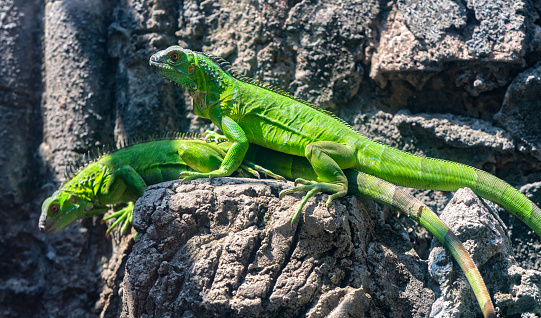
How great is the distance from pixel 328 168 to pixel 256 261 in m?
0.87

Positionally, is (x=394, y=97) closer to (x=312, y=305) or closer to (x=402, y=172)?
(x=402, y=172)

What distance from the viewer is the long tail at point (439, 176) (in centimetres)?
354

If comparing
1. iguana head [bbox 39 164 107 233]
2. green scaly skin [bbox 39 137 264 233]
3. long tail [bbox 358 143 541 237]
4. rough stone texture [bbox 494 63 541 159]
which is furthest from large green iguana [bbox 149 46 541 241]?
iguana head [bbox 39 164 107 233]

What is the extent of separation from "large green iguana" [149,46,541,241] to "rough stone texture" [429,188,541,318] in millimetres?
224

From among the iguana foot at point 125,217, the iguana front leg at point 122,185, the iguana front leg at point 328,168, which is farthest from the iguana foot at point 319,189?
the iguana foot at point 125,217

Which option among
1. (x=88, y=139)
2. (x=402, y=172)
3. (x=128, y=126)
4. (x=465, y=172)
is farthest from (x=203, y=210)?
(x=88, y=139)

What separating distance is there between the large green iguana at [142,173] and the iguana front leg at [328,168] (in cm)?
Answer: 15

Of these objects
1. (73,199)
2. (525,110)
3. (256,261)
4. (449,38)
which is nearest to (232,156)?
(256,261)

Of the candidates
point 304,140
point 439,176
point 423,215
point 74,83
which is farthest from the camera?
point 74,83

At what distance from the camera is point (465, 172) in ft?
11.9

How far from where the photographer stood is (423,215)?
3340 mm

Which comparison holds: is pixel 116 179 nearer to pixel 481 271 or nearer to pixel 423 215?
pixel 423 215

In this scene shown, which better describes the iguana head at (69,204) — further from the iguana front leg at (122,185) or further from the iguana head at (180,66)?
the iguana head at (180,66)

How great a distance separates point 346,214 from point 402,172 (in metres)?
0.64
